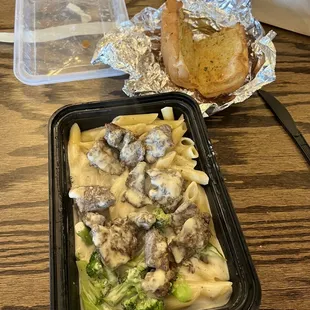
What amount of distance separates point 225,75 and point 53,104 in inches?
21.4

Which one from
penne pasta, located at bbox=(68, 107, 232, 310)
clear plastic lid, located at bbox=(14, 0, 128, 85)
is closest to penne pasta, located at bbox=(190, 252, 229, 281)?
penne pasta, located at bbox=(68, 107, 232, 310)

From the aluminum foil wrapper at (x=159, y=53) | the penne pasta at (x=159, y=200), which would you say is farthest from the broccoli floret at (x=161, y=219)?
the aluminum foil wrapper at (x=159, y=53)

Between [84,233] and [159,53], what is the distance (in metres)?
0.73

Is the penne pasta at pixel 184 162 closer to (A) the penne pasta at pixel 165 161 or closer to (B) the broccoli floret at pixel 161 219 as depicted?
(A) the penne pasta at pixel 165 161

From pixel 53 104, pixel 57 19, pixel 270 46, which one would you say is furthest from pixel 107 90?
pixel 270 46

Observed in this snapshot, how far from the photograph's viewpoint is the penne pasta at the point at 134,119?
1.20m

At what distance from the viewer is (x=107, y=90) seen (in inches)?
57.4

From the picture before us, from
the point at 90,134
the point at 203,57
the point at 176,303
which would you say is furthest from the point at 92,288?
the point at 203,57

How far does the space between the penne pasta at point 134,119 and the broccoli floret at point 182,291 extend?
0.46 metres

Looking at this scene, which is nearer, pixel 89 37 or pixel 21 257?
pixel 21 257

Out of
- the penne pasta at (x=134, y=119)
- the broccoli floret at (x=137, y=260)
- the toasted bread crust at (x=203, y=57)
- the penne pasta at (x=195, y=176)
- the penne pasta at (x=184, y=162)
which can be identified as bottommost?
the broccoli floret at (x=137, y=260)

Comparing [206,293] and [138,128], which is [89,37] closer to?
[138,128]

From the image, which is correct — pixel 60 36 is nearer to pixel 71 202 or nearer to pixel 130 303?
pixel 71 202

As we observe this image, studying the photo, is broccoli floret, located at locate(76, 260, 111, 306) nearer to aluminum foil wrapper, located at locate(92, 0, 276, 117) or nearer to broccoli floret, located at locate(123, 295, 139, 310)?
broccoli floret, located at locate(123, 295, 139, 310)
